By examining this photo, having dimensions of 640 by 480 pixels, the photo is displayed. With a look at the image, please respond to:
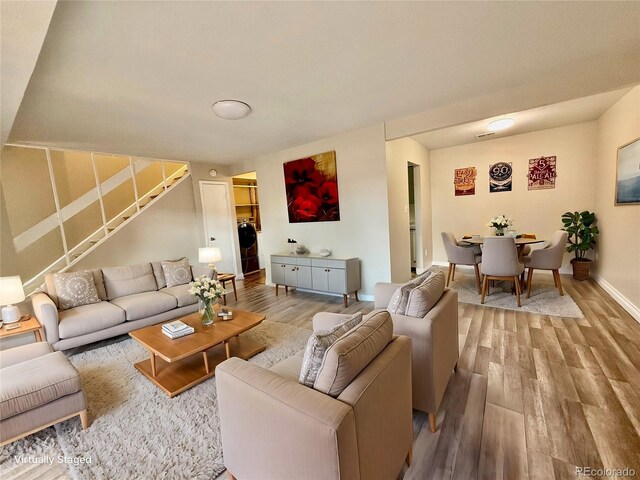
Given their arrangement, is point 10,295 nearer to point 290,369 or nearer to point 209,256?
point 209,256

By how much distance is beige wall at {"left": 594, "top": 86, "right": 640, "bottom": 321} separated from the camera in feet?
9.77

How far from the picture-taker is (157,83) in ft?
7.42

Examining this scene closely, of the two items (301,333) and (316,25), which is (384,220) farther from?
(316,25)

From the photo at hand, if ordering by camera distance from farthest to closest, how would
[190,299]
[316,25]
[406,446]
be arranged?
[190,299] < [316,25] < [406,446]

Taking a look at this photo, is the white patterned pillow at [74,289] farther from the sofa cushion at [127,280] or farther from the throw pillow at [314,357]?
the throw pillow at [314,357]

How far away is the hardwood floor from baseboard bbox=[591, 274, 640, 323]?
0.07 meters

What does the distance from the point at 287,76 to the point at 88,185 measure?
4.62 m

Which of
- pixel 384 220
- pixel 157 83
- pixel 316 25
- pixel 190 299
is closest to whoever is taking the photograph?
pixel 316 25

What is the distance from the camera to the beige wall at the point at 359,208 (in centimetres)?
389

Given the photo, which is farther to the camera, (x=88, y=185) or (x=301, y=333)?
(x=88, y=185)

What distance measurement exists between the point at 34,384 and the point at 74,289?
6.19 feet

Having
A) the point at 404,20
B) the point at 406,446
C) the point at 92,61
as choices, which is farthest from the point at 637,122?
the point at 92,61

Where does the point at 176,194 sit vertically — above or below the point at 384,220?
above

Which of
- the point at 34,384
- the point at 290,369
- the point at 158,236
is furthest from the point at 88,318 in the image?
the point at 290,369
